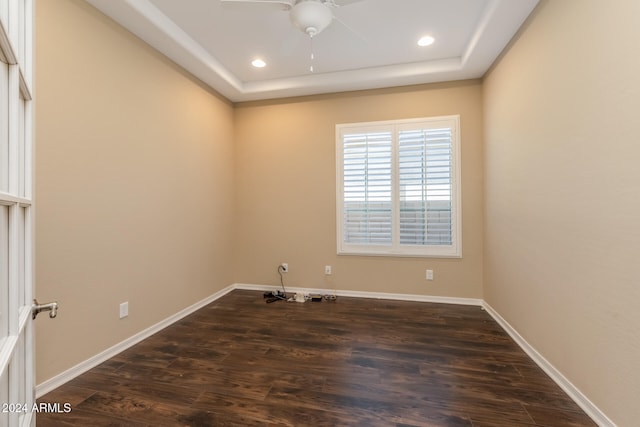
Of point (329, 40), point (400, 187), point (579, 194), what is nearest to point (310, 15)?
point (329, 40)

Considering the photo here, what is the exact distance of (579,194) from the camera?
69.1 inches

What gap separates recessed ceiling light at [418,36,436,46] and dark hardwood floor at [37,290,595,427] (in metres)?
2.88

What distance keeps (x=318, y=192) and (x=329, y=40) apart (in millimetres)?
1800

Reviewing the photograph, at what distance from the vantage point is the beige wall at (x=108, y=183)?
6.23ft

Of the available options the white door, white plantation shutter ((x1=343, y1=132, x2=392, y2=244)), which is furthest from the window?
the white door

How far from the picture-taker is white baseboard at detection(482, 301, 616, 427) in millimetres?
1586

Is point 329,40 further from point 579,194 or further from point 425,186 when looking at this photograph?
point 579,194

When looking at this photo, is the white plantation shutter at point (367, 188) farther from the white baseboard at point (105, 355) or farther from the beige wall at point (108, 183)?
the white baseboard at point (105, 355)

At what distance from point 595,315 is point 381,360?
1.37 meters

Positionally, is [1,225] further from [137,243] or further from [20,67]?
[137,243]

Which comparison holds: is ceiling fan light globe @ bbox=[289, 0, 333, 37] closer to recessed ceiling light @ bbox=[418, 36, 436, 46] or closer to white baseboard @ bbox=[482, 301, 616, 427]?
recessed ceiling light @ bbox=[418, 36, 436, 46]

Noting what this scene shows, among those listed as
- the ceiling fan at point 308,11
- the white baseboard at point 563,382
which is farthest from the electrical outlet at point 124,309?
the white baseboard at point 563,382

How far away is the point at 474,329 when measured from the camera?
2814mm

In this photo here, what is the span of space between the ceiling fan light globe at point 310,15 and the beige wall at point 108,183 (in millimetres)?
1538
